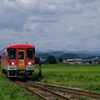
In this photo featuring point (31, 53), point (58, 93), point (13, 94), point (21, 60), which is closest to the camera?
point (13, 94)

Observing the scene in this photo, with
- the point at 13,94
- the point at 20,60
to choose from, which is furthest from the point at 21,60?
the point at 13,94

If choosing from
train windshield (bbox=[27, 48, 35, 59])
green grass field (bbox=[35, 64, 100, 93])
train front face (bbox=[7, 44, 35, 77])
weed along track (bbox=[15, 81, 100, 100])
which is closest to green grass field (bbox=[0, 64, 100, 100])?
green grass field (bbox=[35, 64, 100, 93])

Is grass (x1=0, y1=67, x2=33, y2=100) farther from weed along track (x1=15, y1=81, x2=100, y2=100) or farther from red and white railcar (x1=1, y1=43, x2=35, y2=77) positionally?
red and white railcar (x1=1, y1=43, x2=35, y2=77)

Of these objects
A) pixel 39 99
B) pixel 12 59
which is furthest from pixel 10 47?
pixel 39 99

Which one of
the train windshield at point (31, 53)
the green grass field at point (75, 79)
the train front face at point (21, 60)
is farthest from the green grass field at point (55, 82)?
the train windshield at point (31, 53)

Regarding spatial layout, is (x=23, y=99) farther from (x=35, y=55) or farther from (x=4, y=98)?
(x=35, y=55)

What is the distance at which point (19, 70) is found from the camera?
2427 centimetres

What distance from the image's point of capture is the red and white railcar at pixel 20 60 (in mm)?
24141

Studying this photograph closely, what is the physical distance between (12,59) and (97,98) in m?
13.0

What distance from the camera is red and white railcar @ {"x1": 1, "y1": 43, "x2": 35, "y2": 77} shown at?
24141 millimetres

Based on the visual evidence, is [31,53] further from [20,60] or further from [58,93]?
[58,93]

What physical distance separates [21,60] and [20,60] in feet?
0.30

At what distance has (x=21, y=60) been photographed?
24.2m

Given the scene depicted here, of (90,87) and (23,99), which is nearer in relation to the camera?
(23,99)
